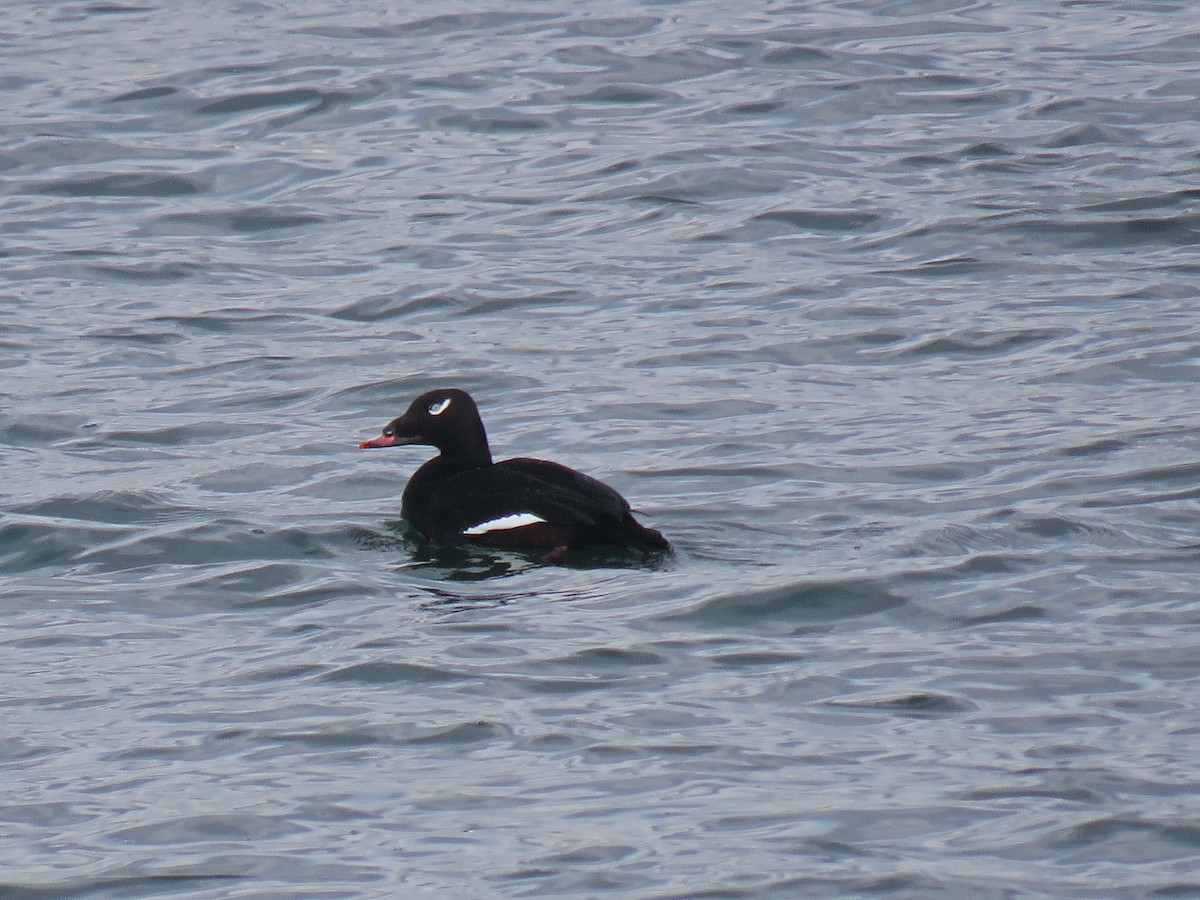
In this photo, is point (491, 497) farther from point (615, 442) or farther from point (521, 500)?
point (615, 442)

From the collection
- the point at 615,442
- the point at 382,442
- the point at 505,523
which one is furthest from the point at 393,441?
the point at 615,442

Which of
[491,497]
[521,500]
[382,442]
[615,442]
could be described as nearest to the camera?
[521,500]

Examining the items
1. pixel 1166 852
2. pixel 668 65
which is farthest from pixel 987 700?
pixel 668 65

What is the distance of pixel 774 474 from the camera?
9.92m

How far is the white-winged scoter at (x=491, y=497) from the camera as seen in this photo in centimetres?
875

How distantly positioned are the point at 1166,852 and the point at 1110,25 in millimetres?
14834

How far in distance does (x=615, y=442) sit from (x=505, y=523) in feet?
5.30

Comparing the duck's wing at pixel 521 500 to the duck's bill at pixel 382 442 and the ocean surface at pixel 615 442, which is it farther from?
Result: the duck's bill at pixel 382 442

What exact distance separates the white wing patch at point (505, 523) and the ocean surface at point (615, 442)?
0.72 ft

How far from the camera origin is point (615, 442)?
415 inches

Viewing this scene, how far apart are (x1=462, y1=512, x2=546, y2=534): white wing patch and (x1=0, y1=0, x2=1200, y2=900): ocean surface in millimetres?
219

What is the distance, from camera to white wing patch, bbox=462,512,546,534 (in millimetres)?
8914

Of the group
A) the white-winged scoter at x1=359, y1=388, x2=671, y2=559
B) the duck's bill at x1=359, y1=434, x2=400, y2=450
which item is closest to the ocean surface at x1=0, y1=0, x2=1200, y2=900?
the white-winged scoter at x1=359, y1=388, x2=671, y2=559

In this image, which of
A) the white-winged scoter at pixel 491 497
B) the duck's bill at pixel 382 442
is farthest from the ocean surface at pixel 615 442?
the duck's bill at pixel 382 442
